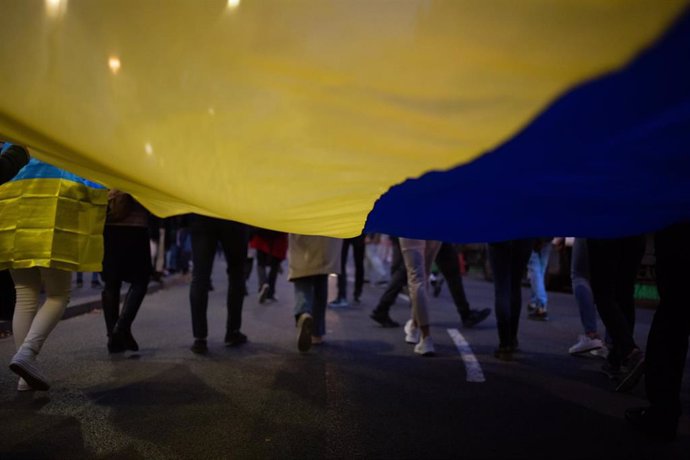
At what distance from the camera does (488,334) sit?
19.8 ft

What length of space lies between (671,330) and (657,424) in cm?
52

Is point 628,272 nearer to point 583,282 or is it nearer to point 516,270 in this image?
point 583,282

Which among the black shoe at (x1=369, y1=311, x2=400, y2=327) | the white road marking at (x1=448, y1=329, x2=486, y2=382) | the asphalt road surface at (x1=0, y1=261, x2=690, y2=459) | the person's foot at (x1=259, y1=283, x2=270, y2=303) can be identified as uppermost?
the person's foot at (x1=259, y1=283, x2=270, y2=303)

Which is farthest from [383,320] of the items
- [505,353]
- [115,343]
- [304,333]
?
[115,343]

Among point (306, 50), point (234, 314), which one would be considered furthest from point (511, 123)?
point (234, 314)

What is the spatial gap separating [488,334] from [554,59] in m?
4.70

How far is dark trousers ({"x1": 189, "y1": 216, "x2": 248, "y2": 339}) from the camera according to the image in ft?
15.6

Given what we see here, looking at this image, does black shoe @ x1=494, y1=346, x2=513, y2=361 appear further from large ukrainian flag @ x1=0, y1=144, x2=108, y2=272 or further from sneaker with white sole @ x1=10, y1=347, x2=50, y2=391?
sneaker with white sole @ x1=10, y1=347, x2=50, y2=391

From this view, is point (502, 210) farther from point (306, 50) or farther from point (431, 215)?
point (306, 50)

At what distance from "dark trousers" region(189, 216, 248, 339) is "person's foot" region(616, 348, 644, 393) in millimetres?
3442

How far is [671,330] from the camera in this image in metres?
2.81

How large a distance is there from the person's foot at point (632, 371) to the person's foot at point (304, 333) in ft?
8.51

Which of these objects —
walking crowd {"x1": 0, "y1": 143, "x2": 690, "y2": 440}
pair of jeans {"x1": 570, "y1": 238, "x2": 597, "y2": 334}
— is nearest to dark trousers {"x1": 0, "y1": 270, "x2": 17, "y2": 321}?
walking crowd {"x1": 0, "y1": 143, "x2": 690, "y2": 440}

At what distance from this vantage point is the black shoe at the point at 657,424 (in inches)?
106
